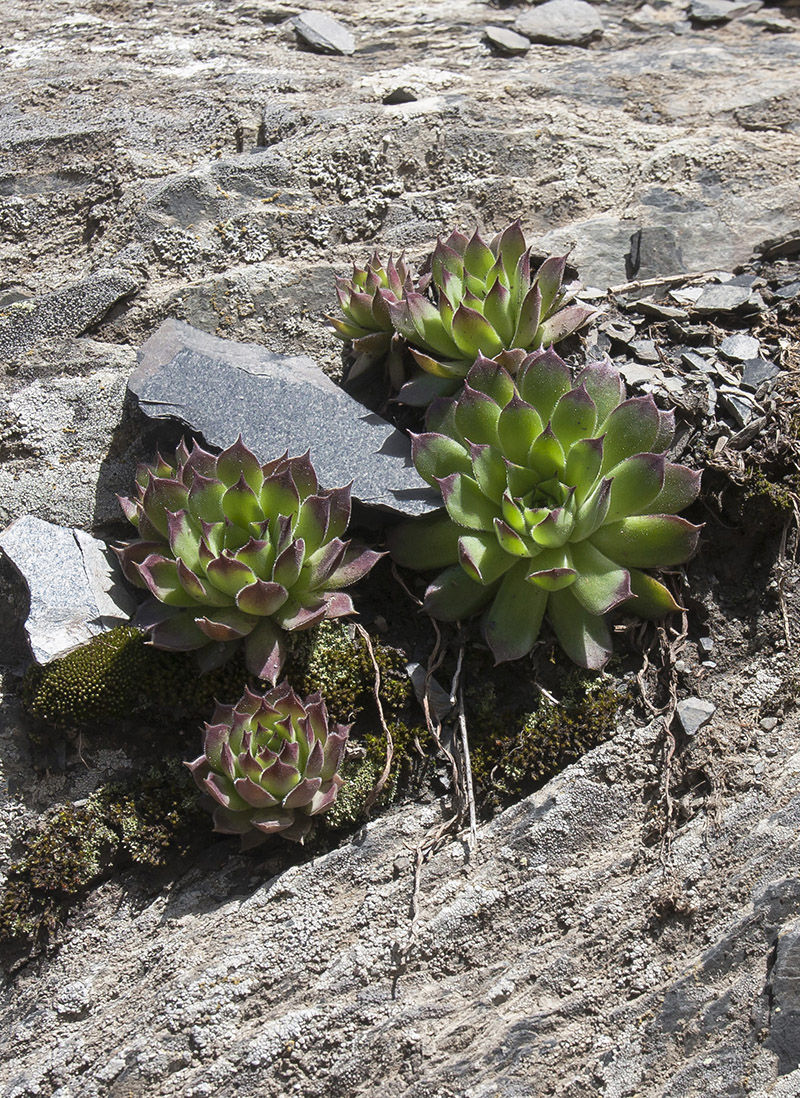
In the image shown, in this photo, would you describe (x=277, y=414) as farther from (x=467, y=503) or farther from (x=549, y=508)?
(x=549, y=508)

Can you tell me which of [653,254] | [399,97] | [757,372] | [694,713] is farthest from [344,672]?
[399,97]

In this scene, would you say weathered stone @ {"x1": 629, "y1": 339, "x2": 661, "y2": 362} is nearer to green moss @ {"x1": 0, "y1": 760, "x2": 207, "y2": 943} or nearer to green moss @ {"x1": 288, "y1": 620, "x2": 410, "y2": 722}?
green moss @ {"x1": 288, "y1": 620, "x2": 410, "y2": 722}

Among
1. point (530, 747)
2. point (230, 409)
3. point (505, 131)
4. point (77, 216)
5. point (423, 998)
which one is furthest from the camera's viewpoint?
point (505, 131)

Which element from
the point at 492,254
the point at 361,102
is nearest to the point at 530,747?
the point at 492,254

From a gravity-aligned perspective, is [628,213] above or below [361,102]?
below

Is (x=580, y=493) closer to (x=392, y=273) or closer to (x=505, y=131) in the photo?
(x=392, y=273)

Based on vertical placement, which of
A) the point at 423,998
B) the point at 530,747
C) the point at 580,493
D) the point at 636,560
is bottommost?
the point at 423,998

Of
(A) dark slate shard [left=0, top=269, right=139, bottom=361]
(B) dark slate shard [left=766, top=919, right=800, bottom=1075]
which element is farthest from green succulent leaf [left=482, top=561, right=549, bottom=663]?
(A) dark slate shard [left=0, top=269, right=139, bottom=361]
